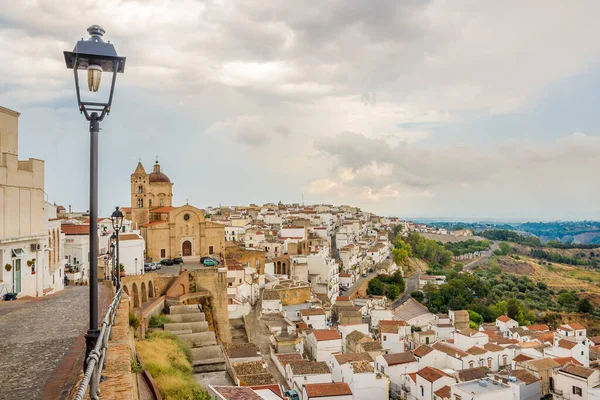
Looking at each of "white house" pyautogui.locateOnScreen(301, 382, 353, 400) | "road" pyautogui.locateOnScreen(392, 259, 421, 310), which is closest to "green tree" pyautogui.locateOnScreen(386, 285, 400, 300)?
"road" pyautogui.locateOnScreen(392, 259, 421, 310)

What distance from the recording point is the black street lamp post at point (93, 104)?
14.7 feet

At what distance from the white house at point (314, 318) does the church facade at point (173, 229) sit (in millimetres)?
8247

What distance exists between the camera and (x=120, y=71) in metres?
4.79

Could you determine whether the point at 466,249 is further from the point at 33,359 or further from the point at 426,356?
the point at 33,359

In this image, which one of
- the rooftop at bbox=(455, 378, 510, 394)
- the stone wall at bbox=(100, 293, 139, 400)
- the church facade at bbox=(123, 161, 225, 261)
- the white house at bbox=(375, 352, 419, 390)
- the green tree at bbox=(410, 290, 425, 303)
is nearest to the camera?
the stone wall at bbox=(100, 293, 139, 400)

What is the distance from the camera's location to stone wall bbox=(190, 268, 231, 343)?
71.6 feet

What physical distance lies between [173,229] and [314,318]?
12290mm

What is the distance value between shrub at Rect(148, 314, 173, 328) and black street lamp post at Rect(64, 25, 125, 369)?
1241 cm

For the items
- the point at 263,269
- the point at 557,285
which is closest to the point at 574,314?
the point at 557,285

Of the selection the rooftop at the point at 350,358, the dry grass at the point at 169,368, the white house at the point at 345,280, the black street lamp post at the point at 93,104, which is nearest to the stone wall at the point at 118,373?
the black street lamp post at the point at 93,104

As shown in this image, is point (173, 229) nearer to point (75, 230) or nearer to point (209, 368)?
point (75, 230)

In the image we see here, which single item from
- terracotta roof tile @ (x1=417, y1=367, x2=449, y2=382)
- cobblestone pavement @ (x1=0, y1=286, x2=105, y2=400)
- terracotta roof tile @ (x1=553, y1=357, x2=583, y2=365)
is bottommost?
terracotta roof tile @ (x1=553, y1=357, x2=583, y2=365)

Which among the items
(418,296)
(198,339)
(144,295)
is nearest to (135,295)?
(144,295)

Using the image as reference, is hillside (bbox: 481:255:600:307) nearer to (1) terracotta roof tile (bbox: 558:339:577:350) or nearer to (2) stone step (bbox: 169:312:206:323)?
(1) terracotta roof tile (bbox: 558:339:577:350)
